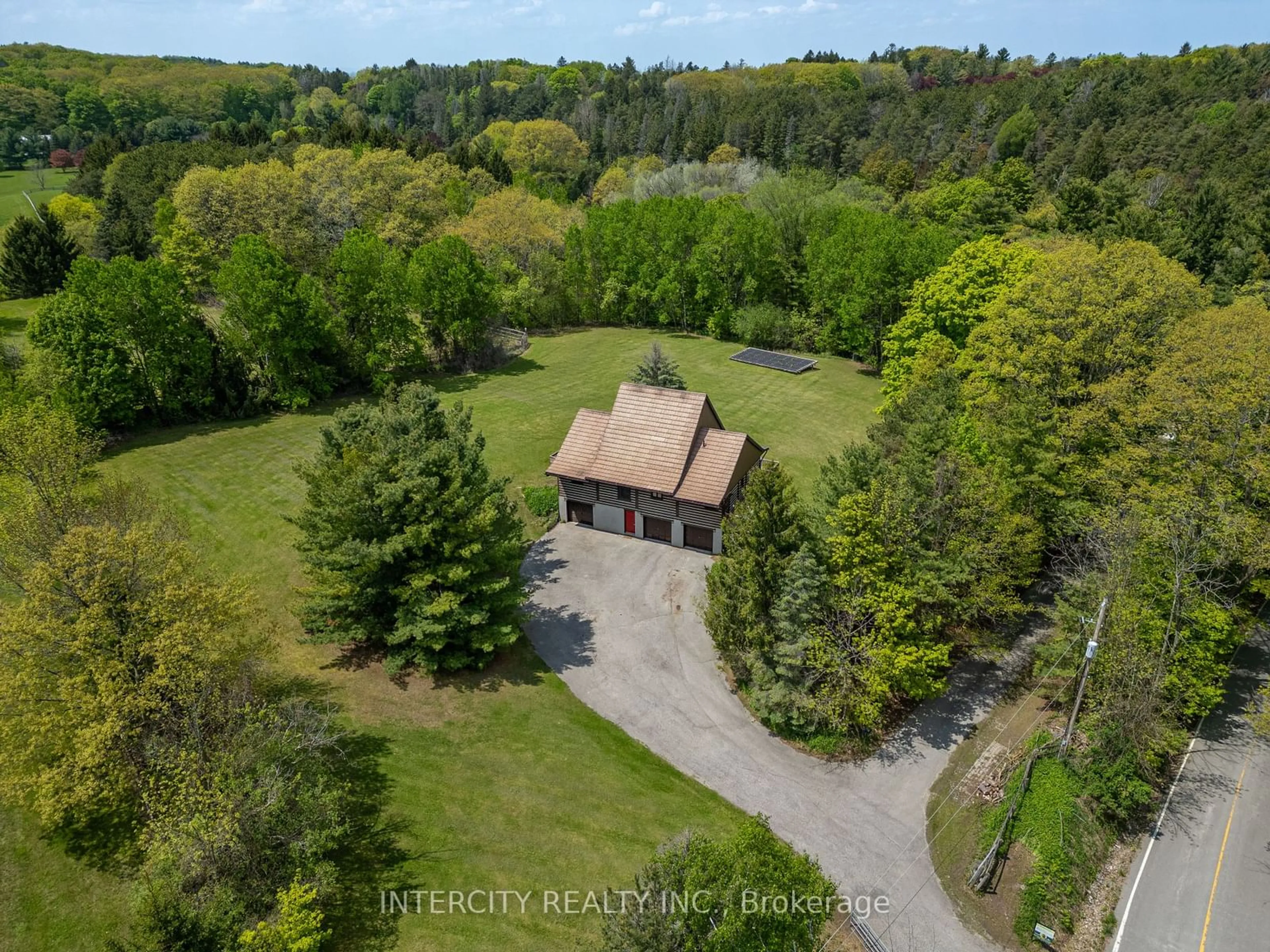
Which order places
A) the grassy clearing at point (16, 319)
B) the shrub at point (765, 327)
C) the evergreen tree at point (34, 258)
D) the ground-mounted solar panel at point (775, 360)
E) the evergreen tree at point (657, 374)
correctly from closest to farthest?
1. the evergreen tree at point (657, 374)
2. the grassy clearing at point (16, 319)
3. the ground-mounted solar panel at point (775, 360)
4. the evergreen tree at point (34, 258)
5. the shrub at point (765, 327)

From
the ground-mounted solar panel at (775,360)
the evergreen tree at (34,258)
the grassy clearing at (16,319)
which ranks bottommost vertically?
the ground-mounted solar panel at (775,360)

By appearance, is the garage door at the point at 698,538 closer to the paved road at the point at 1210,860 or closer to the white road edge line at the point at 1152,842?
the white road edge line at the point at 1152,842

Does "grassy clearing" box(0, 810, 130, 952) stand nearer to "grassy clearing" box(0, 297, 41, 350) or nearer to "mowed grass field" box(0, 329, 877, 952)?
"mowed grass field" box(0, 329, 877, 952)

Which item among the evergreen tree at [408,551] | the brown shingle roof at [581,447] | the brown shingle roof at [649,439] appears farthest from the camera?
the brown shingle roof at [581,447]

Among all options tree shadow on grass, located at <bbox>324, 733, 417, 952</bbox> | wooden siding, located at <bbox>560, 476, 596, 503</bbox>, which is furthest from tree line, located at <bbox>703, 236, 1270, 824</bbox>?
tree shadow on grass, located at <bbox>324, 733, 417, 952</bbox>

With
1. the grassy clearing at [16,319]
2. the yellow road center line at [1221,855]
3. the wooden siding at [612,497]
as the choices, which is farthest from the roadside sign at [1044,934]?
the grassy clearing at [16,319]

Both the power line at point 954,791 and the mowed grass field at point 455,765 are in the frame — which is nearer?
the mowed grass field at point 455,765

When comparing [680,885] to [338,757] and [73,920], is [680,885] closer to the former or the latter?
[338,757]

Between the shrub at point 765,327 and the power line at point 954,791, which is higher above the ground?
the shrub at point 765,327
